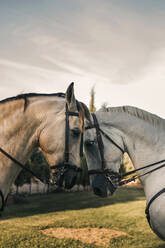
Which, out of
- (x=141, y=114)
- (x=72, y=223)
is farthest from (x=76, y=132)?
(x=72, y=223)

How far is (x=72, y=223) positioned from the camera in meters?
10.1

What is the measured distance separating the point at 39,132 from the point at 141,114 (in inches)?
81.1

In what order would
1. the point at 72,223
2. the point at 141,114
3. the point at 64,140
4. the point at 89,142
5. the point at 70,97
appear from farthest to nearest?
1. the point at 72,223
2. the point at 141,114
3. the point at 89,142
4. the point at 70,97
5. the point at 64,140

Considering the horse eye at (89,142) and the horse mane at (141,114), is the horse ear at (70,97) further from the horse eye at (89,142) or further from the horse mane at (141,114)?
the horse mane at (141,114)

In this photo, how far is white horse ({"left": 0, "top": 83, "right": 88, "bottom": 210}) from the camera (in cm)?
300

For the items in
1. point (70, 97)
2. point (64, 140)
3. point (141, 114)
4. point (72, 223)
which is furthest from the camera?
point (72, 223)

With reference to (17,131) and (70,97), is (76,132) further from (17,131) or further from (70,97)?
(17,131)

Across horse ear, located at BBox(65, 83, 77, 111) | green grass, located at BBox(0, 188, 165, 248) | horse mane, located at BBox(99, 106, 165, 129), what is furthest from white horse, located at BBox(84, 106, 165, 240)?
green grass, located at BBox(0, 188, 165, 248)

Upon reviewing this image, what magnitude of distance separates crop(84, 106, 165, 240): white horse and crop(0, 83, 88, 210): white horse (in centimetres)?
95

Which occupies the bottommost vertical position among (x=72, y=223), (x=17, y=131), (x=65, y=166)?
(x=72, y=223)

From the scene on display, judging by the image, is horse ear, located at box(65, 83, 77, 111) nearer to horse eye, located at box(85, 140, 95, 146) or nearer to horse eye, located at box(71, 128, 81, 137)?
horse eye, located at box(71, 128, 81, 137)

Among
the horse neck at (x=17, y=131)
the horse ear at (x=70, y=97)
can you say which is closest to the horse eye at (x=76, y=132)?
the horse ear at (x=70, y=97)

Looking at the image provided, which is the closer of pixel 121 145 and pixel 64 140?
pixel 64 140

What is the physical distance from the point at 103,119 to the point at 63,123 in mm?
1490
